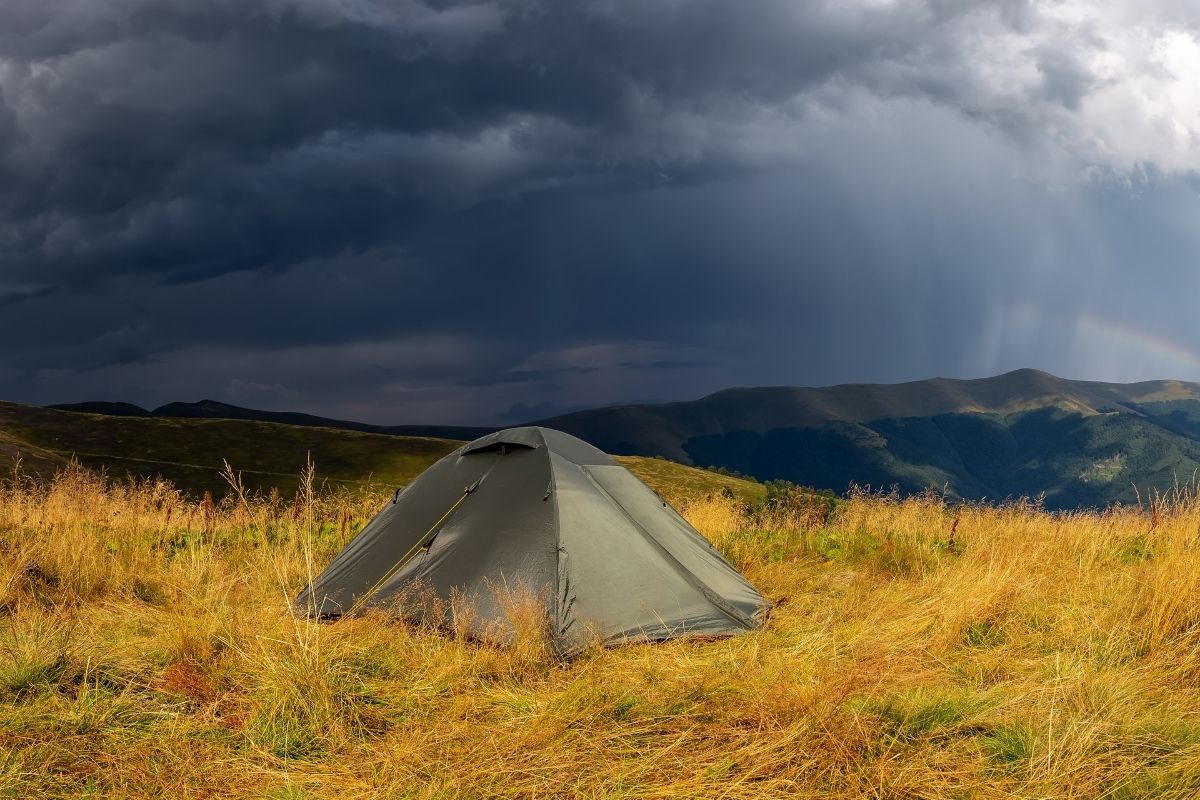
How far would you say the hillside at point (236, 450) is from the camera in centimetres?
10112

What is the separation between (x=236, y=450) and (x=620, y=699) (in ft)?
404

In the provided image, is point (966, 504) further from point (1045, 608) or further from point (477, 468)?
point (477, 468)

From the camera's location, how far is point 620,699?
528 centimetres

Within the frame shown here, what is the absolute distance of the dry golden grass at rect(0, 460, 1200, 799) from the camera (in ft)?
14.2

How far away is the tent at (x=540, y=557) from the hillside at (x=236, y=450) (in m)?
86.0

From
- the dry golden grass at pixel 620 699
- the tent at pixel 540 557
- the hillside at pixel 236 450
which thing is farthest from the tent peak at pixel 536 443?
the hillside at pixel 236 450

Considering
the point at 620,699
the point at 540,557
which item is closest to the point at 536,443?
the point at 540,557

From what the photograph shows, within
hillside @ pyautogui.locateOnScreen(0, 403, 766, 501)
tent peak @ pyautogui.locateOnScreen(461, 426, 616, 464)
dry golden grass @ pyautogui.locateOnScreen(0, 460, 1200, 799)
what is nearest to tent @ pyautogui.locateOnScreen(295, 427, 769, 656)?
tent peak @ pyautogui.locateOnScreen(461, 426, 616, 464)

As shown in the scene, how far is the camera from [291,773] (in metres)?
4.57

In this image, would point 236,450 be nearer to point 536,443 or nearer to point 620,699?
point 536,443

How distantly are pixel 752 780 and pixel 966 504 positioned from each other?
11.3 meters

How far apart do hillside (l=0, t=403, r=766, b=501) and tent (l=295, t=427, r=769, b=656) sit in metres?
86.0

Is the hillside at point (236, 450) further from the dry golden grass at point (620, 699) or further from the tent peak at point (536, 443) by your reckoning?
the dry golden grass at point (620, 699)

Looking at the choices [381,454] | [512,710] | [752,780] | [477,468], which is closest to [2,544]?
[477,468]
